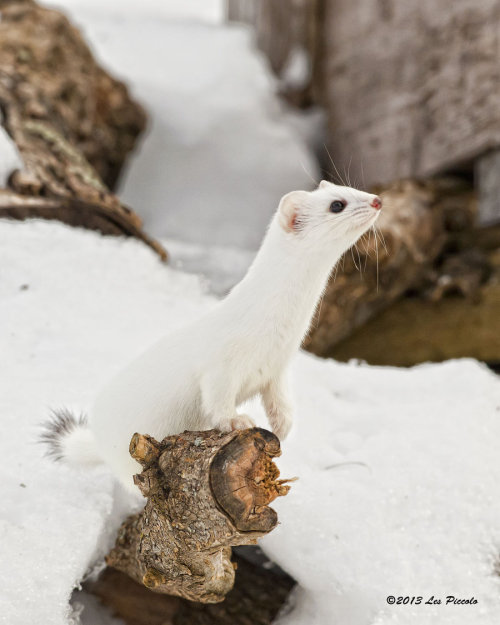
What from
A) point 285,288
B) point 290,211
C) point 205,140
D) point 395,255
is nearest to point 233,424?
point 285,288

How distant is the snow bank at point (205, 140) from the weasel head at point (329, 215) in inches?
102

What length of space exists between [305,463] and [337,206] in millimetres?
892

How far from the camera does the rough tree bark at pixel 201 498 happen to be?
1354 millimetres

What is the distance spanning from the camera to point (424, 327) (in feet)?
11.9

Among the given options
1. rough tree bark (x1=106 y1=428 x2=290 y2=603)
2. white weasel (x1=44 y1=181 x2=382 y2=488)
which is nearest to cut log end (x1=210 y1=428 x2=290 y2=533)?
rough tree bark (x1=106 y1=428 x2=290 y2=603)

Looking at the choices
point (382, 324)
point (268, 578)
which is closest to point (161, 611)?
point (268, 578)

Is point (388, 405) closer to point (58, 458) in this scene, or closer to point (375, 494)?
point (375, 494)

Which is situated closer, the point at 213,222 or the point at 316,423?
the point at 316,423

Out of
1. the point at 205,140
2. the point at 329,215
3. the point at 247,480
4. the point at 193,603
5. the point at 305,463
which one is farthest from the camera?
the point at 205,140

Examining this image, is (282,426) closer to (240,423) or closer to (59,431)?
(240,423)

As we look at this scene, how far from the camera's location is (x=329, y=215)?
1459mm

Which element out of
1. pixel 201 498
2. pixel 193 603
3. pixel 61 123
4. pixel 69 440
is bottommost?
pixel 193 603

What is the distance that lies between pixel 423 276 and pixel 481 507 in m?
2.09

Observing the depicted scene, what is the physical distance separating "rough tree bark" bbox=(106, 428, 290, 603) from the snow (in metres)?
0.24
